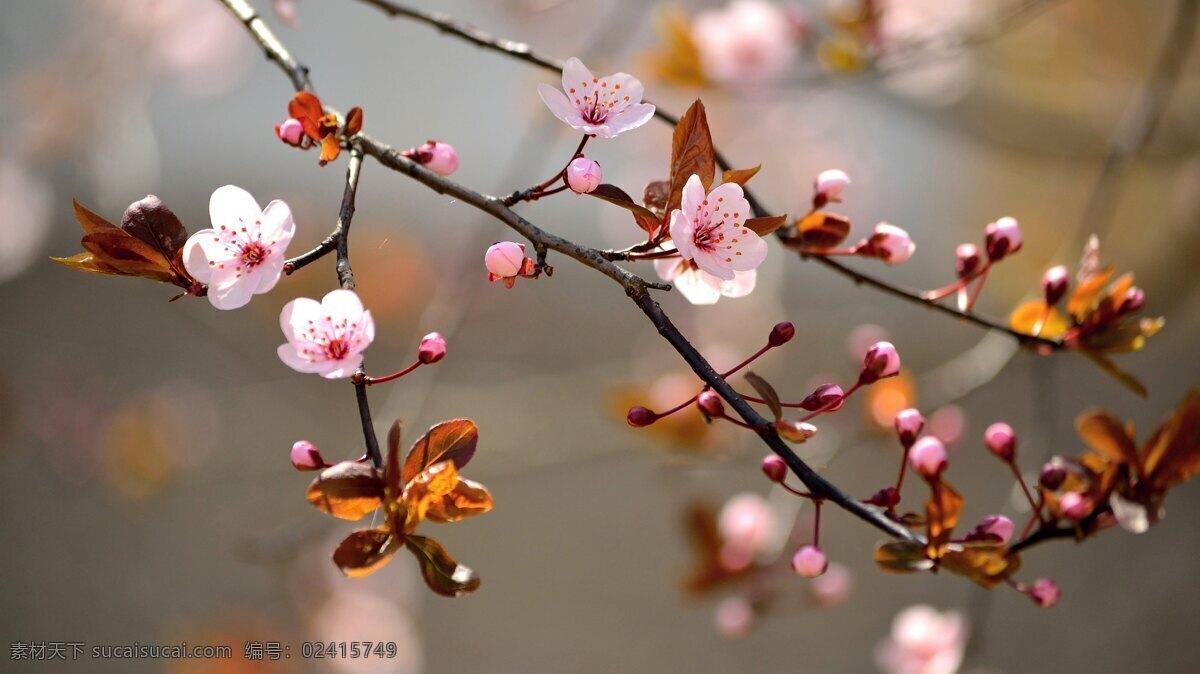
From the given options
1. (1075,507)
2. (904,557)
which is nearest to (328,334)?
(904,557)

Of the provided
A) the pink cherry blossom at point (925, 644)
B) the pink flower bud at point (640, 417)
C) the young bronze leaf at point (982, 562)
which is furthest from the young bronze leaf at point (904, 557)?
the pink cherry blossom at point (925, 644)

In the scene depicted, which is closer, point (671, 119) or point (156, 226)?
point (156, 226)

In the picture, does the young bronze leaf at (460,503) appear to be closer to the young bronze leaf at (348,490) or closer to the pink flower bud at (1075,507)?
the young bronze leaf at (348,490)

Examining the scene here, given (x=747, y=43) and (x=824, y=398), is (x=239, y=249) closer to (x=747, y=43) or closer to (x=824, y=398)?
Answer: (x=824, y=398)

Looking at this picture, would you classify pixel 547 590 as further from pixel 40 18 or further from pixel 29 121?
pixel 40 18

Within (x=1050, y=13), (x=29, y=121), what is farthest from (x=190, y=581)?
(x=1050, y=13)

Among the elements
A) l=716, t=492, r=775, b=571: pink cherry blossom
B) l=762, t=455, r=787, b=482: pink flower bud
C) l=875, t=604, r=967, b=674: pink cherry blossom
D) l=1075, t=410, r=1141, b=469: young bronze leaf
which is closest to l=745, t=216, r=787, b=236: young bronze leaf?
l=762, t=455, r=787, b=482: pink flower bud
